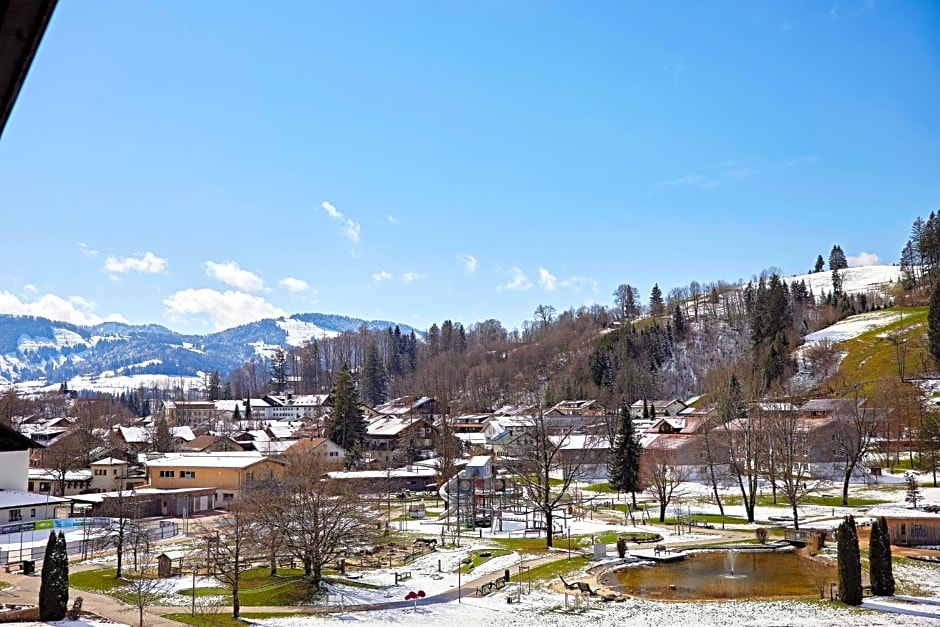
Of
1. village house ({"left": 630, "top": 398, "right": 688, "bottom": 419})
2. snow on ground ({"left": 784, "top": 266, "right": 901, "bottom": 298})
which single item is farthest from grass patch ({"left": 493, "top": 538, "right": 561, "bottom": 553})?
snow on ground ({"left": 784, "top": 266, "right": 901, "bottom": 298})

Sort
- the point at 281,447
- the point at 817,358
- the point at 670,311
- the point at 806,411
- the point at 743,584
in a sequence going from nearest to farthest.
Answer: the point at 743,584, the point at 806,411, the point at 281,447, the point at 817,358, the point at 670,311

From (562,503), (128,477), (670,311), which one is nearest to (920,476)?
(562,503)

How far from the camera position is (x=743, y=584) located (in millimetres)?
32219

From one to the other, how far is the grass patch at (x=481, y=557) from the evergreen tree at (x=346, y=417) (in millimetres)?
48755

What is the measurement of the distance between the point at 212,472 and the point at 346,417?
25515mm

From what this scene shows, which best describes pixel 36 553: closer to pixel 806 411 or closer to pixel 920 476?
pixel 920 476

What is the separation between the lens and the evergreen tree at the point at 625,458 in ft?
205

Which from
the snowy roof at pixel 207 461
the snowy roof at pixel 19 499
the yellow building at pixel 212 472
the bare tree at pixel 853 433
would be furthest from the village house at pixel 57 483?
the bare tree at pixel 853 433

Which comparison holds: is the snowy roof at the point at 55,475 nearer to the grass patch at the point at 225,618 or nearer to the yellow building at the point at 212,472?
the yellow building at the point at 212,472

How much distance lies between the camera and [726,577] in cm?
3359

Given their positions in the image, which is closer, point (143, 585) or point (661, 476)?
point (143, 585)

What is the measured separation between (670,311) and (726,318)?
85.2ft

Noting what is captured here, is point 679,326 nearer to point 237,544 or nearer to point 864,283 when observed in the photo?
point 864,283

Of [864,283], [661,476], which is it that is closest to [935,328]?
[661,476]
